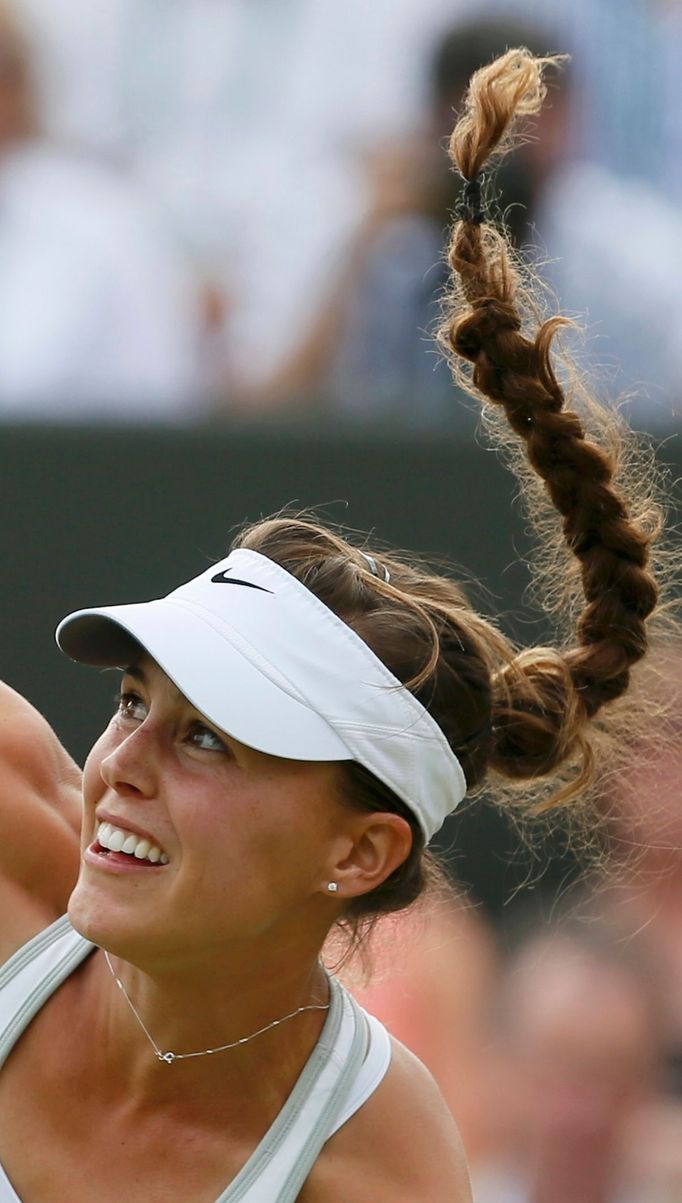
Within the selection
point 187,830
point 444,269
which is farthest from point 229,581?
point 444,269

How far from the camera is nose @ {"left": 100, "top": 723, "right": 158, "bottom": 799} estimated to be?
1467mm

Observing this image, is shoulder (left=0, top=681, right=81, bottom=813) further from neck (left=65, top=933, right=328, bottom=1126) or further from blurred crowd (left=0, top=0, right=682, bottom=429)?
blurred crowd (left=0, top=0, right=682, bottom=429)

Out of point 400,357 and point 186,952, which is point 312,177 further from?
point 186,952

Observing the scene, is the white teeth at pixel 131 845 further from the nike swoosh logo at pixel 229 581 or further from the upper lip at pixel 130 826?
the nike swoosh logo at pixel 229 581

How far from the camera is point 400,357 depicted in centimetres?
310

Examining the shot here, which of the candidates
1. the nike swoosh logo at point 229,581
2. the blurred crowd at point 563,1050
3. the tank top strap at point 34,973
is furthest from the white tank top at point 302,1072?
the blurred crowd at point 563,1050

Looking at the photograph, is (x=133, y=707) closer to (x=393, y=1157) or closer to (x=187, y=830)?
(x=187, y=830)

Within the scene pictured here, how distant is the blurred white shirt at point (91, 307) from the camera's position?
3.14 metres

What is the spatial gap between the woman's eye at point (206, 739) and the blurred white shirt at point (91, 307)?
1601 millimetres

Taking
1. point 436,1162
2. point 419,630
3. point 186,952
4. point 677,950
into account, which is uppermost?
point 419,630

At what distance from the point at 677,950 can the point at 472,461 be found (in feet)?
2.59

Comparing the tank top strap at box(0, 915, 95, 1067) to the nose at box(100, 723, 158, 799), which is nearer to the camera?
the nose at box(100, 723, 158, 799)

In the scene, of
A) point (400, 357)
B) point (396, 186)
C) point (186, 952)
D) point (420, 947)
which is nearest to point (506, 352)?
point (186, 952)

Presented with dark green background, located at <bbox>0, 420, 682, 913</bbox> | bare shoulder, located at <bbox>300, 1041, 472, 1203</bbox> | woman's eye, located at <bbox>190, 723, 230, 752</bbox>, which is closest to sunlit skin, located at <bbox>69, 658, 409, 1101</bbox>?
woman's eye, located at <bbox>190, 723, 230, 752</bbox>
